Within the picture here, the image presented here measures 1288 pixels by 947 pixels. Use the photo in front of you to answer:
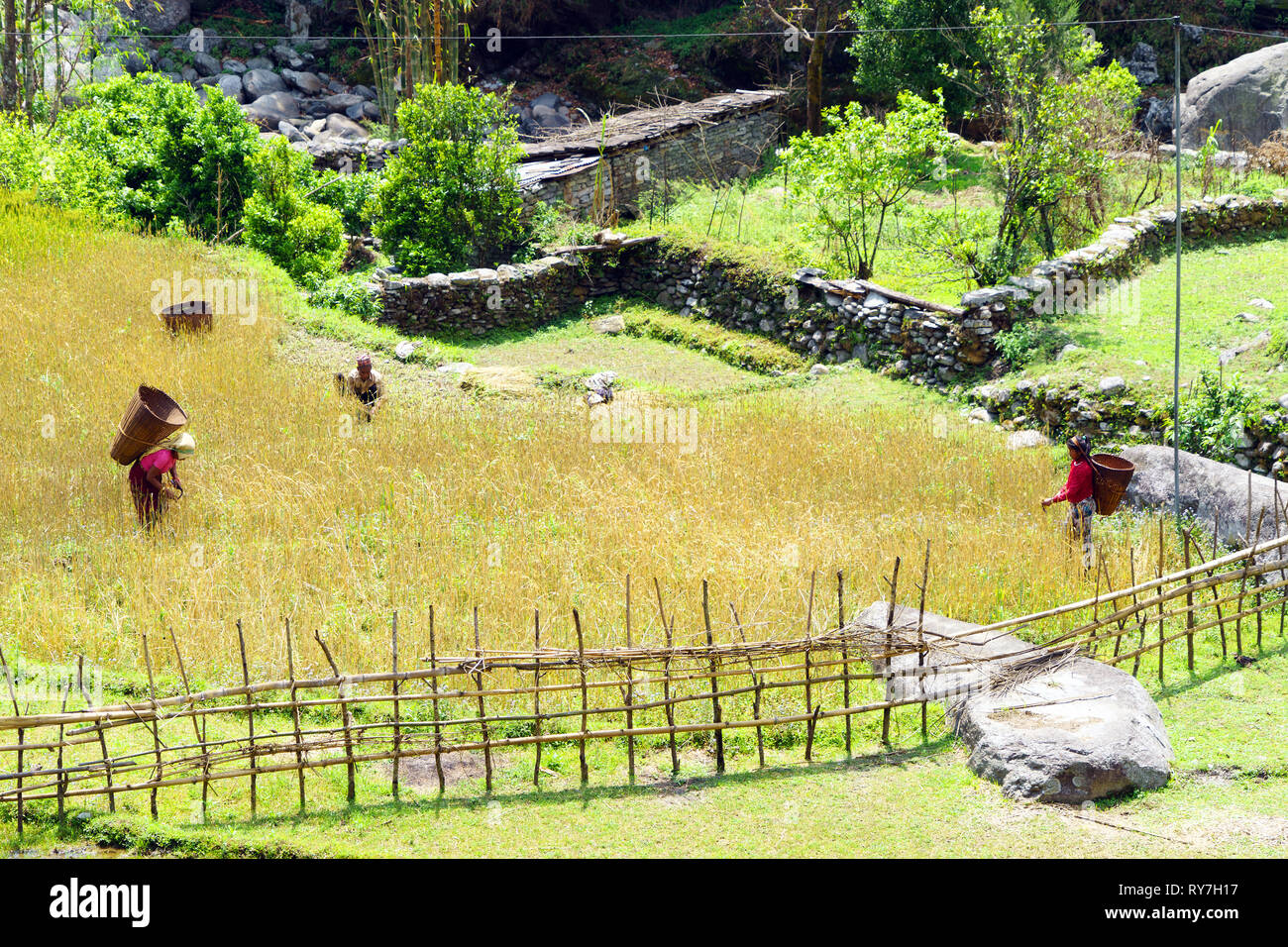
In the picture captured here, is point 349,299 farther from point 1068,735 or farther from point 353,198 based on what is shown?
point 1068,735

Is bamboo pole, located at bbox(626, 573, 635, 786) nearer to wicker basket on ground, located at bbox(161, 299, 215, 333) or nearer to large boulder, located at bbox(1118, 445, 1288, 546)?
large boulder, located at bbox(1118, 445, 1288, 546)

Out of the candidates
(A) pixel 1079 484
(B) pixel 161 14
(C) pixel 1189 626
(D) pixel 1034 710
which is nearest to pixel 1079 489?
(A) pixel 1079 484

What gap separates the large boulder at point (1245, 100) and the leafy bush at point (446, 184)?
1217cm

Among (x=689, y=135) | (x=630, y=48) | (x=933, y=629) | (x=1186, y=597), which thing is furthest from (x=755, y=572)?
(x=630, y=48)

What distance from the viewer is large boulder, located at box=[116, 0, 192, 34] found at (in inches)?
1179

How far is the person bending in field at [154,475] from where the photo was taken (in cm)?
926

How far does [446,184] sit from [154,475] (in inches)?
411

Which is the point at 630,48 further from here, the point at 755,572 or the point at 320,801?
the point at 320,801

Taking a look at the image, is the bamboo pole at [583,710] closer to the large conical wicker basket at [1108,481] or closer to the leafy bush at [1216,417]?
the large conical wicker basket at [1108,481]

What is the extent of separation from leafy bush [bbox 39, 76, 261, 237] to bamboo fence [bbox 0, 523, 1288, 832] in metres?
13.0

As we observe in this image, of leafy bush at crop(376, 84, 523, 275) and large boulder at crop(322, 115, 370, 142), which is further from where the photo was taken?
large boulder at crop(322, 115, 370, 142)

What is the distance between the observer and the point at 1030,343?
14.4m

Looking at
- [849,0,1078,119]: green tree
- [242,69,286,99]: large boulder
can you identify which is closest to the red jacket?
[849,0,1078,119]: green tree

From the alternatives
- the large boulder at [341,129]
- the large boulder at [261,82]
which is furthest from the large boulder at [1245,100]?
the large boulder at [261,82]
